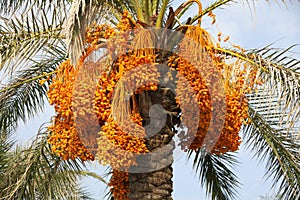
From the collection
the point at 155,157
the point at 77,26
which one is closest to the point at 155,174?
the point at 155,157

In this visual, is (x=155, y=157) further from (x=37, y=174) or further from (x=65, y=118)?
(x=37, y=174)

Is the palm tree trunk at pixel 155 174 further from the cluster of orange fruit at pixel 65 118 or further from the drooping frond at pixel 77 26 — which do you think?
the drooping frond at pixel 77 26

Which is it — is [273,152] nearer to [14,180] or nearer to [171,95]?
[171,95]

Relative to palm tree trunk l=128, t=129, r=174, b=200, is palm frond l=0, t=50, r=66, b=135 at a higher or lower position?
higher

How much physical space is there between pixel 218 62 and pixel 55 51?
2704 millimetres

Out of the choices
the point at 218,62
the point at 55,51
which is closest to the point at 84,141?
the point at 218,62

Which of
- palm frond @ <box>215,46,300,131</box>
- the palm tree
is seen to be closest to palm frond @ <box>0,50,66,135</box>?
the palm tree

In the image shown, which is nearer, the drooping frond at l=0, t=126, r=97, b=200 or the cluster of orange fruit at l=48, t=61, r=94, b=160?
the cluster of orange fruit at l=48, t=61, r=94, b=160

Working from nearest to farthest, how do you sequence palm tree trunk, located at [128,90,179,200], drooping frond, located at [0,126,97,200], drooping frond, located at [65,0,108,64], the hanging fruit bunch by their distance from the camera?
the hanging fruit bunch
drooping frond, located at [65,0,108,64]
palm tree trunk, located at [128,90,179,200]
drooping frond, located at [0,126,97,200]

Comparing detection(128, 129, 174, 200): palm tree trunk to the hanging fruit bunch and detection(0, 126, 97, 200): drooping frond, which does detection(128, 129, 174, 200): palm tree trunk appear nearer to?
the hanging fruit bunch

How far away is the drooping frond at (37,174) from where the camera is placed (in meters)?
6.05

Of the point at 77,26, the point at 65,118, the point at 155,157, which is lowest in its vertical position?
the point at 155,157

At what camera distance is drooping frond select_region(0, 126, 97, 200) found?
6.05 meters

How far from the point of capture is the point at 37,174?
621 cm
